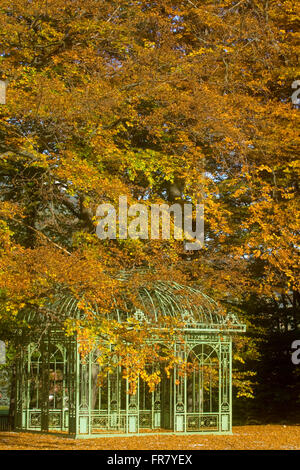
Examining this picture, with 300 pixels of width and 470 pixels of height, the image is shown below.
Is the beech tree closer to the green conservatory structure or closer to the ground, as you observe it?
the green conservatory structure

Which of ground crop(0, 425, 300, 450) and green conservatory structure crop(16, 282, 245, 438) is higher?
green conservatory structure crop(16, 282, 245, 438)

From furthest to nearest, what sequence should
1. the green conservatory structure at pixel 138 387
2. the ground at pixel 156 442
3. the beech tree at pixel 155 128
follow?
the beech tree at pixel 155 128 → the green conservatory structure at pixel 138 387 → the ground at pixel 156 442

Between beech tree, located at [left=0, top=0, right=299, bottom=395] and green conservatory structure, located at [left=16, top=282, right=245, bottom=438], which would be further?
beech tree, located at [left=0, top=0, right=299, bottom=395]

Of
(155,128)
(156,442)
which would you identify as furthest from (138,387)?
(155,128)

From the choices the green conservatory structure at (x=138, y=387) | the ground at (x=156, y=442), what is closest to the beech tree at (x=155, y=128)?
the green conservatory structure at (x=138, y=387)

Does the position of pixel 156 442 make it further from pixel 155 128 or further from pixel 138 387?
pixel 155 128

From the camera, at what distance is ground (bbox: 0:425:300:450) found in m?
13.5

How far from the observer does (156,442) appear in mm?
14383

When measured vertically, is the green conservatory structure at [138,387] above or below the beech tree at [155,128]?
below

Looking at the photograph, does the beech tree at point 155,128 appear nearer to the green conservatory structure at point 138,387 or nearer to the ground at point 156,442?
the green conservatory structure at point 138,387

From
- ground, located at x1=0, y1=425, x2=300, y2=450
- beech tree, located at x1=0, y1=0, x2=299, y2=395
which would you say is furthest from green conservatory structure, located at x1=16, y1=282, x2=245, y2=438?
beech tree, located at x1=0, y1=0, x2=299, y2=395

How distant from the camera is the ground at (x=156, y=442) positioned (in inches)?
533

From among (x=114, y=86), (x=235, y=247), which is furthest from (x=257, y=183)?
(x=114, y=86)
